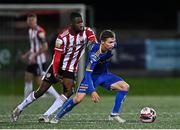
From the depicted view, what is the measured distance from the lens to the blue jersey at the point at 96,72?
12210 millimetres

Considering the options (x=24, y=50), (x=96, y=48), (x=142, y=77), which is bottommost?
(x=142, y=77)

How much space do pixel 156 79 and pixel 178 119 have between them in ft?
50.4

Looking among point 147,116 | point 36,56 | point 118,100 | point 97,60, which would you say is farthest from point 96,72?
point 36,56

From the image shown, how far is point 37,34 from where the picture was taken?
18234 mm

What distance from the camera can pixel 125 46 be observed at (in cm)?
2905

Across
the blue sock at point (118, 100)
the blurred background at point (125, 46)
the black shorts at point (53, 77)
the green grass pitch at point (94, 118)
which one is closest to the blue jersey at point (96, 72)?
the blue sock at point (118, 100)

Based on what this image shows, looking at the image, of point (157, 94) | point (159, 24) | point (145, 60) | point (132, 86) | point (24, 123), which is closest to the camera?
point (24, 123)

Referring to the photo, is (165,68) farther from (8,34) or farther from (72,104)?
(72,104)

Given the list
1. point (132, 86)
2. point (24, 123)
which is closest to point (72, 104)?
point (24, 123)

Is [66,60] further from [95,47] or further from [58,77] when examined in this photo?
[95,47]

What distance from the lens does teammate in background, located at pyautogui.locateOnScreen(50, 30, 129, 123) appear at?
12203 millimetres

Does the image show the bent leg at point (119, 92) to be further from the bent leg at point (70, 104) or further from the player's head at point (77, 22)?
the player's head at point (77, 22)

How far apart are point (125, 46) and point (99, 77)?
1637 centimetres

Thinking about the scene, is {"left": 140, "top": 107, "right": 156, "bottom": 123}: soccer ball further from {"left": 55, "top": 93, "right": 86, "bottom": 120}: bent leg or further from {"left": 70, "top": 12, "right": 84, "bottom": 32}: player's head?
{"left": 70, "top": 12, "right": 84, "bottom": 32}: player's head
